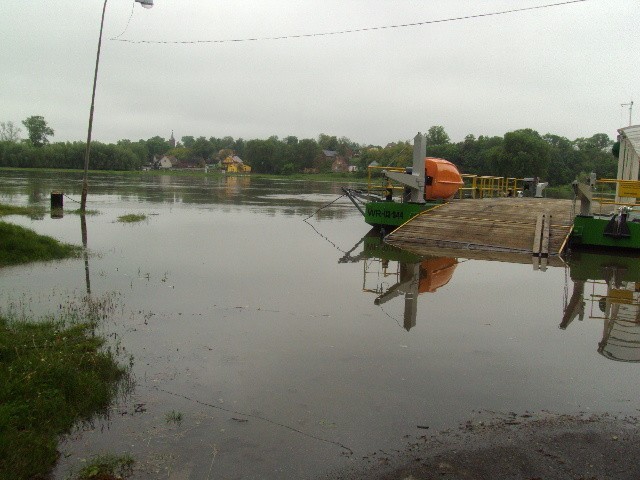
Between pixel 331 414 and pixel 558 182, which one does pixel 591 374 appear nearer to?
pixel 331 414

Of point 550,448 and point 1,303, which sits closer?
point 550,448

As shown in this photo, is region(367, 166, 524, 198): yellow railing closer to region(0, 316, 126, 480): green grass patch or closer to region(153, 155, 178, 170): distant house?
region(0, 316, 126, 480): green grass patch

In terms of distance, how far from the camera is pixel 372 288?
11117mm

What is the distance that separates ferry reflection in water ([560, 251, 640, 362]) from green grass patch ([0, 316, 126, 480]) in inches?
249

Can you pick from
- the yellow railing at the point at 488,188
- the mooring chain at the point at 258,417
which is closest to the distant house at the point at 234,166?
the yellow railing at the point at 488,188

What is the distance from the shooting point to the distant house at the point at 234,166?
134 m

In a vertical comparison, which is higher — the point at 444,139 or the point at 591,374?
the point at 444,139

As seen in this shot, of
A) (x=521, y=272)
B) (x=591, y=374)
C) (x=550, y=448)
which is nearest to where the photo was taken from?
(x=550, y=448)

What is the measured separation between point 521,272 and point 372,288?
4.36 meters

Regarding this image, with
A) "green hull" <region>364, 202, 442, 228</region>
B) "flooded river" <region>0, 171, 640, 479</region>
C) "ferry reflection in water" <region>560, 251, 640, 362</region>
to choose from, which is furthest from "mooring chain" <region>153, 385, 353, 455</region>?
"green hull" <region>364, 202, 442, 228</region>

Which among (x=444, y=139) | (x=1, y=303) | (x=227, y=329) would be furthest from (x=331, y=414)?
(x=444, y=139)

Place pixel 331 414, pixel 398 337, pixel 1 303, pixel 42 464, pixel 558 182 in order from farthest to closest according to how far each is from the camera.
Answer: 1. pixel 558 182
2. pixel 1 303
3. pixel 398 337
4. pixel 331 414
5. pixel 42 464

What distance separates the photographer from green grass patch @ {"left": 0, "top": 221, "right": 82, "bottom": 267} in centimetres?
1156

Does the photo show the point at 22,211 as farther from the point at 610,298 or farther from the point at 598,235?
the point at 610,298
